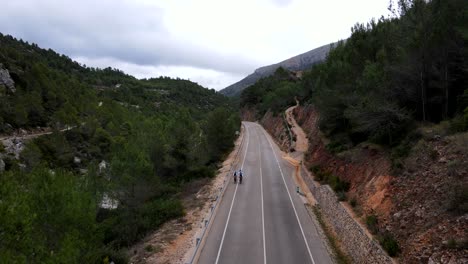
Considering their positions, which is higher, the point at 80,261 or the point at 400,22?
the point at 400,22

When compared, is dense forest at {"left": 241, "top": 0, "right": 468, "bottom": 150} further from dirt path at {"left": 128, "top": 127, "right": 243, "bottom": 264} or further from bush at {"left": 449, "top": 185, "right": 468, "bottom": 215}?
dirt path at {"left": 128, "top": 127, "right": 243, "bottom": 264}

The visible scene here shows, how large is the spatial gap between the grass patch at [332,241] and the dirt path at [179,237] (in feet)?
28.0

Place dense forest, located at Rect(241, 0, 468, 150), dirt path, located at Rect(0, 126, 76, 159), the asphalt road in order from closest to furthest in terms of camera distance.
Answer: the asphalt road, dense forest, located at Rect(241, 0, 468, 150), dirt path, located at Rect(0, 126, 76, 159)

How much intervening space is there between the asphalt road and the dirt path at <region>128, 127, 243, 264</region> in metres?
1.06

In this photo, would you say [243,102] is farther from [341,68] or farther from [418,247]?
[418,247]

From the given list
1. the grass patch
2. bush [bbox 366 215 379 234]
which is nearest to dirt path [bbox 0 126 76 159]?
the grass patch

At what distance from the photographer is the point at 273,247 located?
70.0ft

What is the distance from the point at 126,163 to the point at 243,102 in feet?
424

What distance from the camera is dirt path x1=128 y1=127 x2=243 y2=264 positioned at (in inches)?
802

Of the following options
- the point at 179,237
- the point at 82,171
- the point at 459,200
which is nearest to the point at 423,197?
the point at 459,200

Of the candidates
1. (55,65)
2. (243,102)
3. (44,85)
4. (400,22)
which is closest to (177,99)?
(243,102)

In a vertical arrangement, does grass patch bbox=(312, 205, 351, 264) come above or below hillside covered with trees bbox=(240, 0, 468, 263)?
below

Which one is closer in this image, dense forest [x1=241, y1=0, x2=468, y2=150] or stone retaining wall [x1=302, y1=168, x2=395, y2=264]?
stone retaining wall [x1=302, y1=168, x2=395, y2=264]

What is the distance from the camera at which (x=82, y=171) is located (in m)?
54.3
